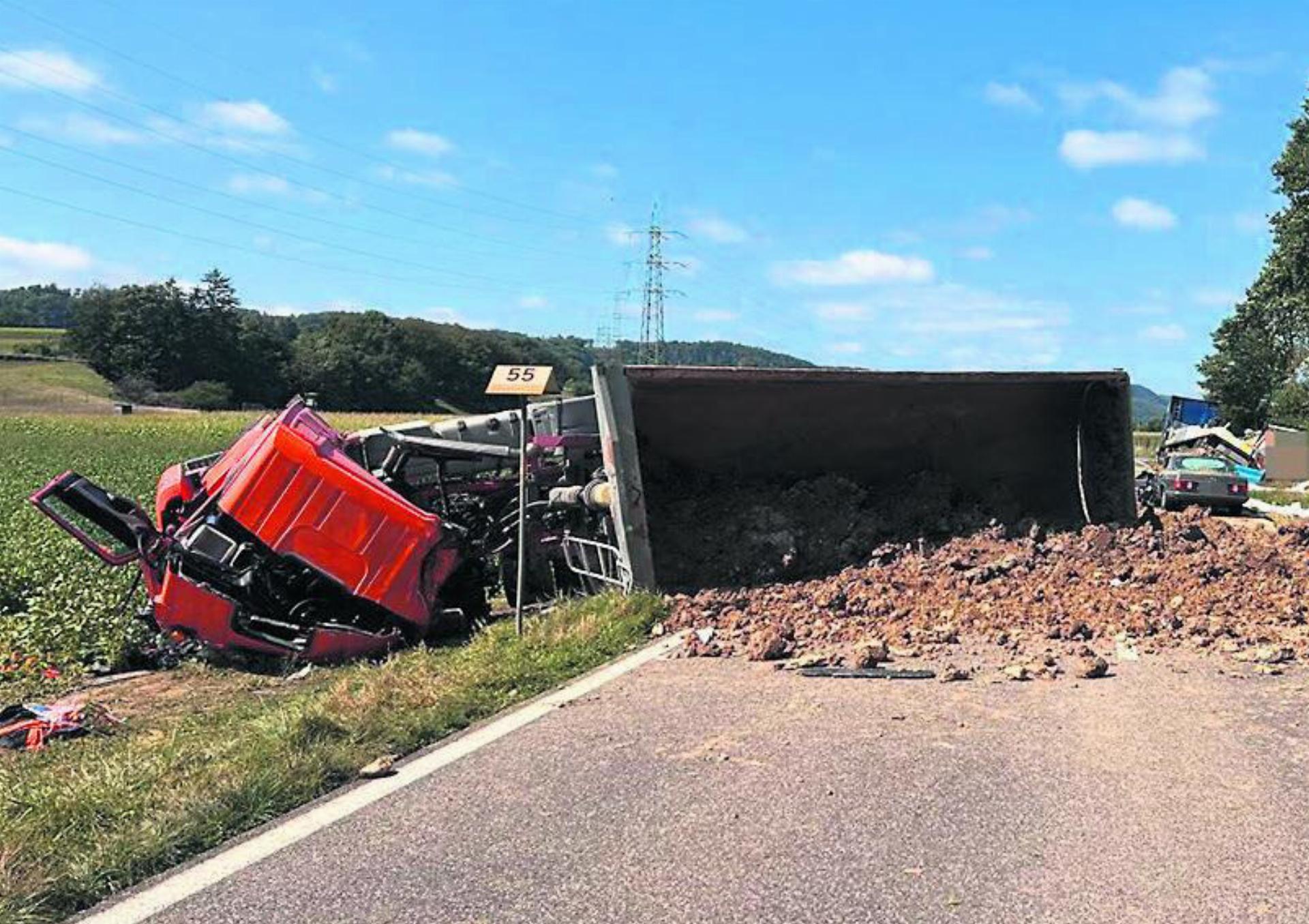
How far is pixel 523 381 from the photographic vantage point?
7.42 m

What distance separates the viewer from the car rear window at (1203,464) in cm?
2408

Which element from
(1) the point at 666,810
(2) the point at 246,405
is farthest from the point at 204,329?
(1) the point at 666,810

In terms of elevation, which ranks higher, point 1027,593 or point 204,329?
point 204,329

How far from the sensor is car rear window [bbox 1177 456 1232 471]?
79.0 feet

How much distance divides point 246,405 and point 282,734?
81473mm

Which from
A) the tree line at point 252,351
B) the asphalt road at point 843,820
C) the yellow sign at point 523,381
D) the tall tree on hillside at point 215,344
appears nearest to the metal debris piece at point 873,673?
the asphalt road at point 843,820

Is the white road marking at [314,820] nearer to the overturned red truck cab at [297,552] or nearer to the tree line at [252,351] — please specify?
the overturned red truck cab at [297,552]

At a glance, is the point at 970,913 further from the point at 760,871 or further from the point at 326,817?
the point at 326,817

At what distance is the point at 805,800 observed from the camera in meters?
4.11

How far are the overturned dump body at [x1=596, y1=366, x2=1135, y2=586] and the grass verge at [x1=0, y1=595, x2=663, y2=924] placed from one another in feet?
7.84

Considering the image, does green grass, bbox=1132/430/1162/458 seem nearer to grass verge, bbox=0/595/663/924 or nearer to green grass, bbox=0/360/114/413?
grass verge, bbox=0/595/663/924

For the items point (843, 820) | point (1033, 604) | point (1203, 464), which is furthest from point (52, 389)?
point (843, 820)

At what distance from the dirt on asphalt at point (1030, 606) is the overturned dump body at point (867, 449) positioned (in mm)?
887

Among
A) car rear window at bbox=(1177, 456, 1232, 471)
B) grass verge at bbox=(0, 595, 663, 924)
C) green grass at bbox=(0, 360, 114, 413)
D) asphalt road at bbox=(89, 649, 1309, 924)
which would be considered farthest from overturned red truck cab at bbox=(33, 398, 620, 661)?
green grass at bbox=(0, 360, 114, 413)
